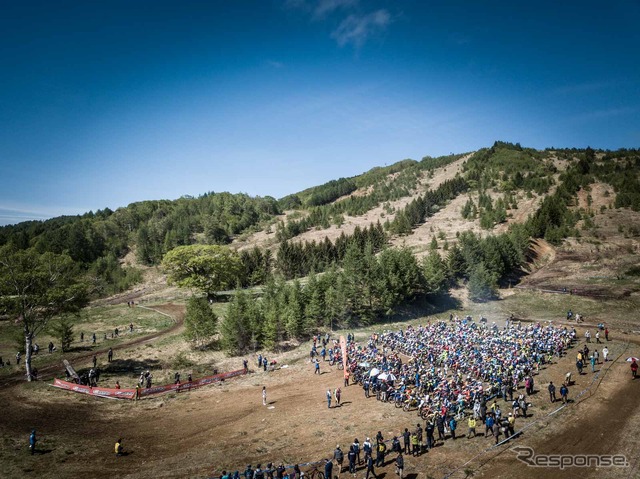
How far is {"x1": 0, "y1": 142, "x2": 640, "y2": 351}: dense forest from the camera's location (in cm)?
5344

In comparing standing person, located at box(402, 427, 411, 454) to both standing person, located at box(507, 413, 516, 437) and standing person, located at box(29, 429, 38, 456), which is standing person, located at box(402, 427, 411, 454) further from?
standing person, located at box(29, 429, 38, 456)

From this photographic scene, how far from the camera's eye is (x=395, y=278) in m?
59.4

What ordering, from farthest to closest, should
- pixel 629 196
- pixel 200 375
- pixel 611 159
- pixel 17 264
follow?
pixel 611 159 → pixel 629 196 → pixel 200 375 → pixel 17 264

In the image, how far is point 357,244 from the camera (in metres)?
83.8

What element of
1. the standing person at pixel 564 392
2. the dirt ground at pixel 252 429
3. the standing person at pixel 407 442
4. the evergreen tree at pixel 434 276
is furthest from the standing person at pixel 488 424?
the evergreen tree at pixel 434 276

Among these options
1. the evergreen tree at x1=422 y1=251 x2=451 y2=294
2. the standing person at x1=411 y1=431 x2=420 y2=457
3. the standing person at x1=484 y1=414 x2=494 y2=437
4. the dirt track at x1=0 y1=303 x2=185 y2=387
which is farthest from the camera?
the evergreen tree at x1=422 y1=251 x2=451 y2=294

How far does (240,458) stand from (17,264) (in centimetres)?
2840

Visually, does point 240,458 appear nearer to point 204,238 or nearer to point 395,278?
point 395,278

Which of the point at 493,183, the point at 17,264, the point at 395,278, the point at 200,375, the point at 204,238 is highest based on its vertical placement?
the point at 493,183

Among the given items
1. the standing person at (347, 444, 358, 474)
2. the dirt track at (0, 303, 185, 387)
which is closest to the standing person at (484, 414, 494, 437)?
the standing person at (347, 444, 358, 474)

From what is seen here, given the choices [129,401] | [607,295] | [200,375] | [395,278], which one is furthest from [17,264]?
[607,295]

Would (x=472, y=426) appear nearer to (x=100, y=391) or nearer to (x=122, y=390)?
(x=122, y=390)

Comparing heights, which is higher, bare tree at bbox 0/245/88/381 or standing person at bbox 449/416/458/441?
bare tree at bbox 0/245/88/381

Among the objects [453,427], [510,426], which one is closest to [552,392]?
[510,426]
